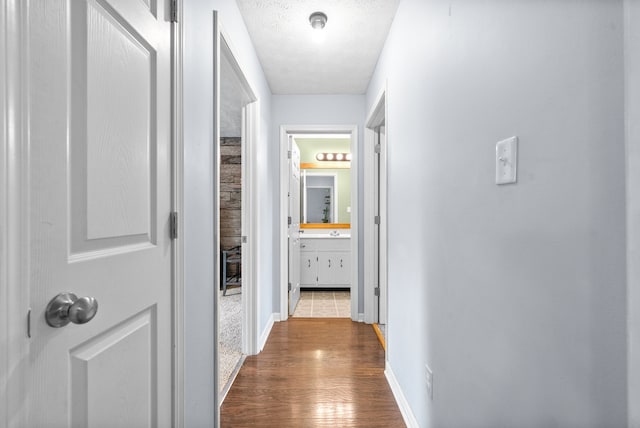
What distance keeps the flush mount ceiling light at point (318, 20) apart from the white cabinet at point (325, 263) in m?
3.02

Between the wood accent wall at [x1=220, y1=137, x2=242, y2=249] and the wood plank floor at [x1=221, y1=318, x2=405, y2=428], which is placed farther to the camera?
the wood accent wall at [x1=220, y1=137, x2=242, y2=249]

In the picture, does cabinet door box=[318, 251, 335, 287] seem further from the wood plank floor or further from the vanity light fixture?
the wood plank floor

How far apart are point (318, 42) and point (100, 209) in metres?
2.08

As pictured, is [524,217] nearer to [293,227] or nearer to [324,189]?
[293,227]

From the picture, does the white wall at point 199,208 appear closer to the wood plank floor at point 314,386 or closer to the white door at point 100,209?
the white door at point 100,209

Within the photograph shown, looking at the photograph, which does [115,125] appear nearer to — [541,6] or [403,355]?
[541,6]

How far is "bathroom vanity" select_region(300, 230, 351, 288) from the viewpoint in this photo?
468 centimetres

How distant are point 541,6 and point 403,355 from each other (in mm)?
1715

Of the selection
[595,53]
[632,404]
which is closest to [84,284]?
[632,404]

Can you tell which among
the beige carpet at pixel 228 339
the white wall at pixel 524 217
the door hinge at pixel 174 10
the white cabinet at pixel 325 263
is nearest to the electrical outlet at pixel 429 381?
the white wall at pixel 524 217

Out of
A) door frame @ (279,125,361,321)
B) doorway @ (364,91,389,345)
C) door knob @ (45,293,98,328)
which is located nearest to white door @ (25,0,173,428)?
door knob @ (45,293,98,328)

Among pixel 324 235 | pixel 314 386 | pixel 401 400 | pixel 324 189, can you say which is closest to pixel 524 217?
pixel 401 400

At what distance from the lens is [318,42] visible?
2.40m

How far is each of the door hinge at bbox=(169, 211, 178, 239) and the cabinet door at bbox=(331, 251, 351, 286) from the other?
144 inches
